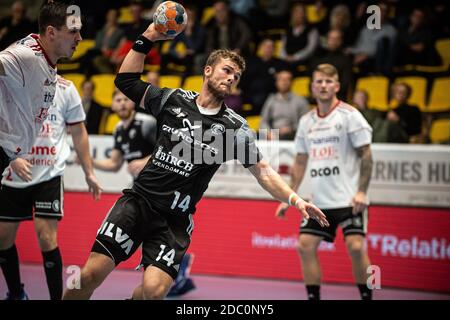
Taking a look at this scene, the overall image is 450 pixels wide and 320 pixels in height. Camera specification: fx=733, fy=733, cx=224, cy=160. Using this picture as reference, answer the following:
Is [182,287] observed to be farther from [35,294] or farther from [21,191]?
[21,191]

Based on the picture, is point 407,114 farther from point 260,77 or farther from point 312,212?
point 312,212

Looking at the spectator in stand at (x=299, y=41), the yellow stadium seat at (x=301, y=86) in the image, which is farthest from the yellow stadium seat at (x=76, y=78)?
the yellow stadium seat at (x=301, y=86)

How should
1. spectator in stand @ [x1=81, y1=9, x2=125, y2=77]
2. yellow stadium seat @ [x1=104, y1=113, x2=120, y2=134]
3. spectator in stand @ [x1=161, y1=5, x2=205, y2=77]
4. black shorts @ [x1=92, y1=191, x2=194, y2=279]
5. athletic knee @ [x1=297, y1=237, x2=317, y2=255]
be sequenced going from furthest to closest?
spectator in stand @ [x1=81, y1=9, x2=125, y2=77] → spectator in stand @ [x1=161, y1=5, x2=205, y2=77] → yellow stadium seat @ [x1=104, y1=113, x2=120, y2=134] → athletic knee @ [x1=297, y1=237, x2=317, y2=255] → black shorts @ [x1=92, y1=191, x2=194, y2=279]

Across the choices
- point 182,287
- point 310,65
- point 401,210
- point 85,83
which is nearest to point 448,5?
point 310,65

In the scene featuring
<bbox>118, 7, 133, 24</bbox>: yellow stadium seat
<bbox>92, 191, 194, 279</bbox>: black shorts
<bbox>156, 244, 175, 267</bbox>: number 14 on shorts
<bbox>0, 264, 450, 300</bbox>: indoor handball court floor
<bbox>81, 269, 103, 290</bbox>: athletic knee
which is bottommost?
<bbox>0, 264, 450, 300</bbox>: indoor handball court floor

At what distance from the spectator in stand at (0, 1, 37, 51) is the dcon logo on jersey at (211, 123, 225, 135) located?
8.74m

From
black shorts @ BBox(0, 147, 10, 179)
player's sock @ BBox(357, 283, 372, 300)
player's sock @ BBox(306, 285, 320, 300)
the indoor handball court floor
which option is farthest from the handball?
the indoor handball court floor

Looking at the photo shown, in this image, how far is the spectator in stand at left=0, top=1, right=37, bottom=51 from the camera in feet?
44.8

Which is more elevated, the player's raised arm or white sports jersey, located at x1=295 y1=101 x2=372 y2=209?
the player's raised arm

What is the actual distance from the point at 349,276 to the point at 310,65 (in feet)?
13.4

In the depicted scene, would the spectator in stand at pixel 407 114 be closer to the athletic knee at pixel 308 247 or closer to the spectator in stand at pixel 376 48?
the spectator in stand at pixel 376 48

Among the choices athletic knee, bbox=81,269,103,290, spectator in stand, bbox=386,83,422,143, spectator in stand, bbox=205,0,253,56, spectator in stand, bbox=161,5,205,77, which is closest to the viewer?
athletic knee, bbox=81,269,103,290

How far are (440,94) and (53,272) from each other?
24.9 feet

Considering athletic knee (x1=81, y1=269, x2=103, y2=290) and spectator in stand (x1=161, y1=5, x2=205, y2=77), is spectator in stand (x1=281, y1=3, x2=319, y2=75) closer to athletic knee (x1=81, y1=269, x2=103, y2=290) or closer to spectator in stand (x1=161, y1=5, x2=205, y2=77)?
spectator in stand (x1=161, y1=5, x2=205, y2=77)
